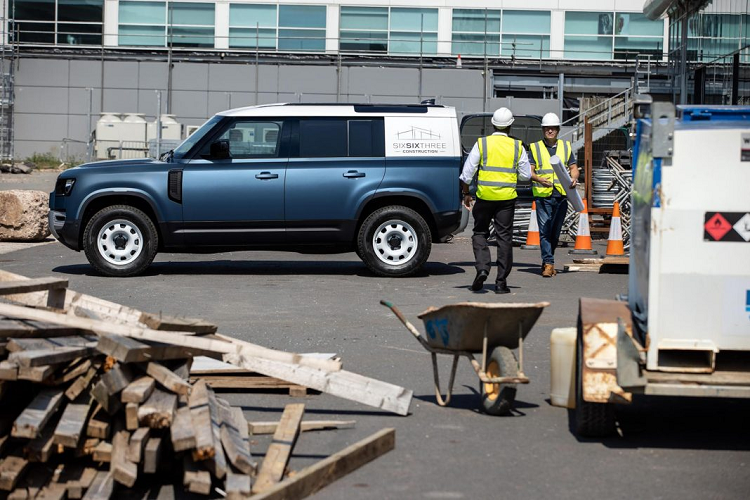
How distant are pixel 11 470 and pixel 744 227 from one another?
12.9ft

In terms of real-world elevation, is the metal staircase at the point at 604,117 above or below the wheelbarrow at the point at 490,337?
above

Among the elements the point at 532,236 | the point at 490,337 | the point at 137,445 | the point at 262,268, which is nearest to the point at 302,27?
the point at 532,236

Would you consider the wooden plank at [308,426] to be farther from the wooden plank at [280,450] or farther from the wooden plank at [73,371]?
the wooden plank at [73,371]

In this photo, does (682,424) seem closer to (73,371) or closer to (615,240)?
(73,371)

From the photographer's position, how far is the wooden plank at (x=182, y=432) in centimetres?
508

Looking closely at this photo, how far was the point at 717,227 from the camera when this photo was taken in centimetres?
607

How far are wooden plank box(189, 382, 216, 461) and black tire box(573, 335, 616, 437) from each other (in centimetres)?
215

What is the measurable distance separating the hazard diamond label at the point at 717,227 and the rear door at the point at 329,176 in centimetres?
833

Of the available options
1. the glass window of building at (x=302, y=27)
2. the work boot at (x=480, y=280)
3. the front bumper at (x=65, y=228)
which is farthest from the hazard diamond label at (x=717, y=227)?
the glass window of building at (x=302, y=27)

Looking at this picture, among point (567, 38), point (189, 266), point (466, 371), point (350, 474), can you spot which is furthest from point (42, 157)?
point (350, 474)

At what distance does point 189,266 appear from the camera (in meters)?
15.7

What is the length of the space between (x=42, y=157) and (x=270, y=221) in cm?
2733

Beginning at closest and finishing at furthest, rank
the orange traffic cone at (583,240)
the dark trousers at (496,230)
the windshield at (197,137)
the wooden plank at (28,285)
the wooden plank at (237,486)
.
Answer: the wooden plank at (237,486) → the wooden plank at (28,285) → the dark trousers at (496,230) → the windshield at (197,137) → the orange traffic cone at (583,240)

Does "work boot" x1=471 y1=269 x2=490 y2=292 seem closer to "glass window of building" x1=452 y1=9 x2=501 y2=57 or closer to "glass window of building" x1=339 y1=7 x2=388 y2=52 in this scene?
"glass window of building" x1=339 y1=7 x2=388 y2=52
